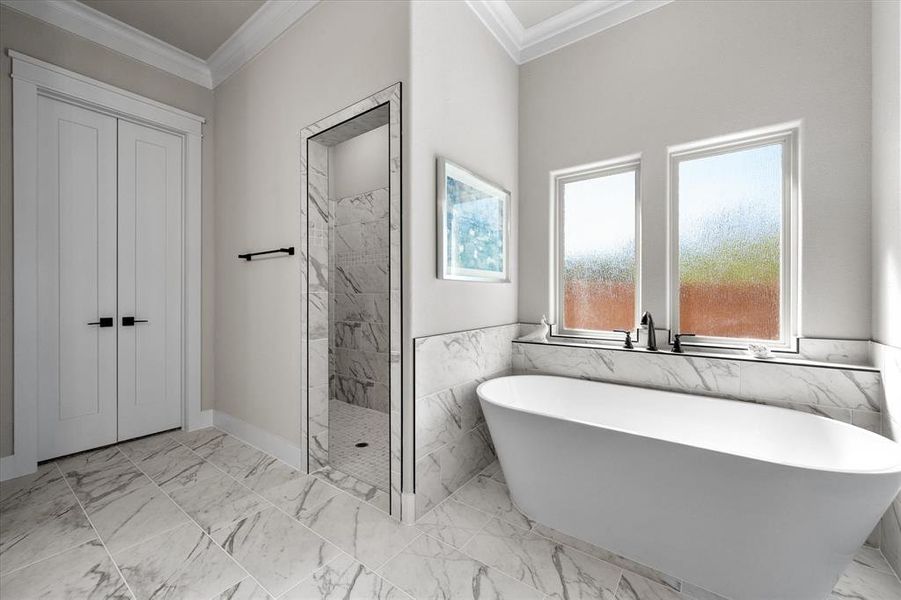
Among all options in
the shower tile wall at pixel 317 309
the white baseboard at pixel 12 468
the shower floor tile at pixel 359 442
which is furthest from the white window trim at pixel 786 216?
the white baseboard at pixel 12 468

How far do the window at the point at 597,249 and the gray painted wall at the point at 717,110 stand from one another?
123mm

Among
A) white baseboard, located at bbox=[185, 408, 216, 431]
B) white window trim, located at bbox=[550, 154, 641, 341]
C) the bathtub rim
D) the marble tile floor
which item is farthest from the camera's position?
white baseboard, located at bbox=[185, 408, 216, 431]

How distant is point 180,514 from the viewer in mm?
1905

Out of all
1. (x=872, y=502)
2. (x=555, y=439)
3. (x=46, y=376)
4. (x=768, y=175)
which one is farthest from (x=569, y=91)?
(x=46, y=376)

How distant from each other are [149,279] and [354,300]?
1605 millimetres

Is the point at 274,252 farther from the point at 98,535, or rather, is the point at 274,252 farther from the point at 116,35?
the point at 116,35

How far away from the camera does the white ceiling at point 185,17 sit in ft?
8.12

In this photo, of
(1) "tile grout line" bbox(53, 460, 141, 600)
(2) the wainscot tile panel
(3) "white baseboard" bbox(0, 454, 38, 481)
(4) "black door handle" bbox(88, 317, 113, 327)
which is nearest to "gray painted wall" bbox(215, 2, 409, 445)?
(4) "black door handle" bbox(88, 317, 113, 327)

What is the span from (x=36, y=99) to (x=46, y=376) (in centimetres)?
175

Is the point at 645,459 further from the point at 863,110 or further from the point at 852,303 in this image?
the point at 863,110

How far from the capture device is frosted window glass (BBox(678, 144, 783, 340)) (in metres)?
2.13

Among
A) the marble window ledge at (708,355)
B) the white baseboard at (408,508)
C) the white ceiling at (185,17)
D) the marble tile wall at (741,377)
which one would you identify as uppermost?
the white ceiling at (185,17)

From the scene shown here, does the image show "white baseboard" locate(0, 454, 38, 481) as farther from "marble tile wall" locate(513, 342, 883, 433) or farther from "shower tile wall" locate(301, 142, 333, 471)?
"marble tile wall" locate(513, 342, 883, 433)

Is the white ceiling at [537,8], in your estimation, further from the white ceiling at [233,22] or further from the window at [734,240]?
the window at [734,240]
